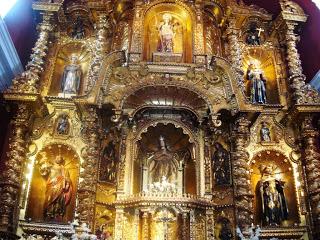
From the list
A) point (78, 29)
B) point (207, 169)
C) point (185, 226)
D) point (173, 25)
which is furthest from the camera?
point (78, 29)

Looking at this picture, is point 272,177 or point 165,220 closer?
point 165,220

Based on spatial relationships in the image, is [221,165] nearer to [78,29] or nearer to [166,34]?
[166,34]

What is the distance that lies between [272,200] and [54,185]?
555 cm

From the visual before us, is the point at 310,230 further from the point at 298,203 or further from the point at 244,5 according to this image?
the point at 244,5

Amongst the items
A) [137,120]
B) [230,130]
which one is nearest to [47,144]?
[137,120]

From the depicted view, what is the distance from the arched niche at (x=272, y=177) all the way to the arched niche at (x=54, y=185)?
4751 mm

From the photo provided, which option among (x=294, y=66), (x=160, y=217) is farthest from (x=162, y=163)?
(x=294, y=66)

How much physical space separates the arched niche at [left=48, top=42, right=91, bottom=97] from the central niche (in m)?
2.63

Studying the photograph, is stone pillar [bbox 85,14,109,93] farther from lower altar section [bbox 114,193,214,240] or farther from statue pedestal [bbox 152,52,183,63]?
lower altar section [bbox 114,193,214,240]

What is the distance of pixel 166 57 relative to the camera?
35.2 ft

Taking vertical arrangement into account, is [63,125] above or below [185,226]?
above

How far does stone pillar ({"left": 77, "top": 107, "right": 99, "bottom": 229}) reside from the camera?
8.52m

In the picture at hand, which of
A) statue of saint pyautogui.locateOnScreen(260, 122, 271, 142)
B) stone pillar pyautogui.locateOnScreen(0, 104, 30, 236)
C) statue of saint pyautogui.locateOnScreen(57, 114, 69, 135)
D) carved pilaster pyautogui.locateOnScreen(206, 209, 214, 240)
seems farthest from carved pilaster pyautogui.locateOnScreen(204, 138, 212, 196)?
stone pillar pyautogui.locateOnScreen(0, 104, 30, 236)

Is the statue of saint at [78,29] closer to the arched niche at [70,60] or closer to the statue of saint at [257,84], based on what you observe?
the arched niche at [70,60]
